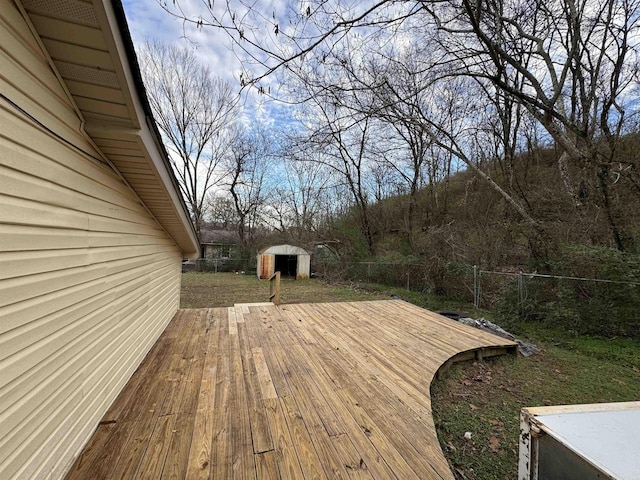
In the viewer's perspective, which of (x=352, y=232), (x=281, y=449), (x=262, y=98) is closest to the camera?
(x=281, y=449)

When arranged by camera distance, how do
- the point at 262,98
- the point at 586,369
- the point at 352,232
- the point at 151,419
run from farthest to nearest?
the point at 352,232 < the point at 586,369 < the point at 262,98 < the point at 151,419

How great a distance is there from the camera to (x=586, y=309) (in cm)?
488

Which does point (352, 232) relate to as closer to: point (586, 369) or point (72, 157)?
point (586, 369)

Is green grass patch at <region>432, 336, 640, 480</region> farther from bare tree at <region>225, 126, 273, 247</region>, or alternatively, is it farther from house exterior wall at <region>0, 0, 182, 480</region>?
bare tree at <region>225, 126, 273, 247</region>

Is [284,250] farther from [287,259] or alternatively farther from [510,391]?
[510,391]

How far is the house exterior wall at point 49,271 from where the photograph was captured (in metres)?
1.12

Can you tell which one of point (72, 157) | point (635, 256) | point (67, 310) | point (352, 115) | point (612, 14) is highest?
point (612, 14)

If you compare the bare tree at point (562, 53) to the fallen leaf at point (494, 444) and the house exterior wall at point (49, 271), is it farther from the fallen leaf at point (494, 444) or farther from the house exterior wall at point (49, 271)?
the fallen leaf at point (494, 444)

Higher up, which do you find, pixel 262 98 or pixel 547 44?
pixel 547 44

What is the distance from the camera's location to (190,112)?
16.9 metres

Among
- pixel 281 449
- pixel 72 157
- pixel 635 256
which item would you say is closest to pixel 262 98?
pixel 72 157

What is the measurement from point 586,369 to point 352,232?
1074cm

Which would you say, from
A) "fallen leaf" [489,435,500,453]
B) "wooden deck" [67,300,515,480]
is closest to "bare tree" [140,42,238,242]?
"wooden deck" [67,300,515,480]

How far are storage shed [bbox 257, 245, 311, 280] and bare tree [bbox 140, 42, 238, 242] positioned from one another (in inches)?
233
